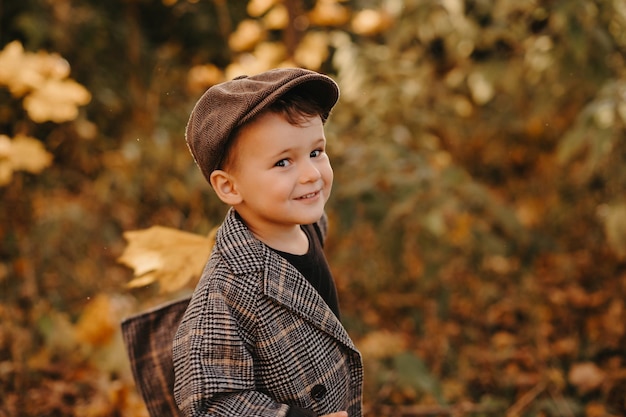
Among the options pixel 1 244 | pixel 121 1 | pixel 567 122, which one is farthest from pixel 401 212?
pixel 121 1

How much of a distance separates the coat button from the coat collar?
3.7 inches

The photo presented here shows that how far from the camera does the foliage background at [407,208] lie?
2359 mm

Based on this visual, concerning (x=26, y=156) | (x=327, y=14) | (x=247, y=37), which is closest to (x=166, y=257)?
(x=26, y=156)

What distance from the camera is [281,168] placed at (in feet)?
3.65

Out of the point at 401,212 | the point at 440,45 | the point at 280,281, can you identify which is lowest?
the point at 401,212

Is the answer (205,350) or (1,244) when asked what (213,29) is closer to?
(1,244)

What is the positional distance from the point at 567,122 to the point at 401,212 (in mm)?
1745

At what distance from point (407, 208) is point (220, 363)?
135 centimetres

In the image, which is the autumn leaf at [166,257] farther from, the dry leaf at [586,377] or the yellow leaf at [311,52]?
the dry leaf at [586,377]

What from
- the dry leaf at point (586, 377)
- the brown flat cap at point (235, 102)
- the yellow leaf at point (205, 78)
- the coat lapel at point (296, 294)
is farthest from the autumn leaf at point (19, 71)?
the dry leaf at point (586, 377)

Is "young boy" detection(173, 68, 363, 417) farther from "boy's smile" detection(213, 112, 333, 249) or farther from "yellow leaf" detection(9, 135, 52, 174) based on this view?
"yellow leaf" detection(9, 135, 52, 174)

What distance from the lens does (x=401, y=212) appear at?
7.47ft

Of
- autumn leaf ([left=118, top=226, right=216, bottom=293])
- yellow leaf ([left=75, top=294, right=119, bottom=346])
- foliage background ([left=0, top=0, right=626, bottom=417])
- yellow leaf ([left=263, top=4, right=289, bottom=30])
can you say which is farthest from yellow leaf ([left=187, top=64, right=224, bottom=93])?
autumn leaf ([left=118, top=226, right=216, bottom=293])

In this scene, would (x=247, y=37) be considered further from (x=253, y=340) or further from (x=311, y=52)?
(x=253, y=340)
